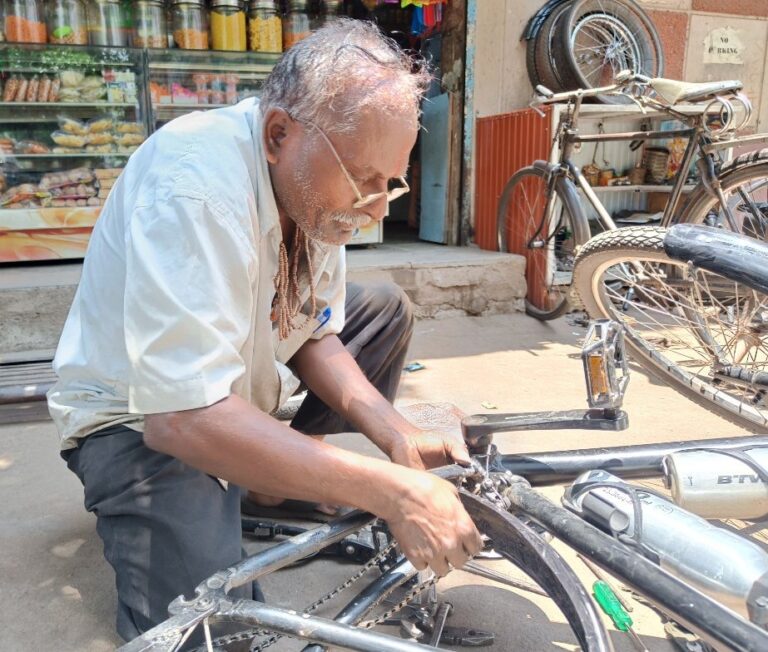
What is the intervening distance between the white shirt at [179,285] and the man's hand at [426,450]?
0.37 metres

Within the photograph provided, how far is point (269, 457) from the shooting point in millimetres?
1131

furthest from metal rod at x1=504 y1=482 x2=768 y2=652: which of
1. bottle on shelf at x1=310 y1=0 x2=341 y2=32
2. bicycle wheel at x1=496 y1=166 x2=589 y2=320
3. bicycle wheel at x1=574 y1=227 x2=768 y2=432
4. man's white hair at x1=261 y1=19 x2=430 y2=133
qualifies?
bottle on shelf at x1=310 y1=0 x2=341 y2=32

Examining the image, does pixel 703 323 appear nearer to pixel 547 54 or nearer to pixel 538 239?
pixel 538 239

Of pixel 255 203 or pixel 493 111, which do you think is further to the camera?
pixel 493 111

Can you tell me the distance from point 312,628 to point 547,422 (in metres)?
0.71

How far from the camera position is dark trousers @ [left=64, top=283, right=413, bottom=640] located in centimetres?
133

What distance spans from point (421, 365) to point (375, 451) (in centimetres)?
115

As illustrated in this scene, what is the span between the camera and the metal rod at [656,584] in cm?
79

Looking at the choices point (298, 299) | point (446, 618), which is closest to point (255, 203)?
point (298, 299)

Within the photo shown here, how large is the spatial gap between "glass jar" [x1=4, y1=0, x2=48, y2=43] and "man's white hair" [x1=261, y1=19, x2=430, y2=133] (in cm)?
425

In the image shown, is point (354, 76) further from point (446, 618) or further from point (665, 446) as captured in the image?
point (446, 618)

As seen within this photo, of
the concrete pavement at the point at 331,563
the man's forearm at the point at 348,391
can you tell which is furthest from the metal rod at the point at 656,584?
the concrete pavement at the point at 331,563

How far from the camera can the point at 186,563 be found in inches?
52.2

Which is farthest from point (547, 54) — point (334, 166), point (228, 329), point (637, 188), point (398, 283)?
point (228, 329)
